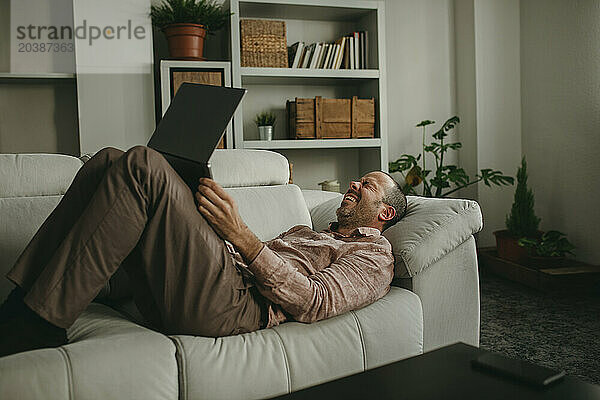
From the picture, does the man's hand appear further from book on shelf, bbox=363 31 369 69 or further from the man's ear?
book on shelf, bbox=363 31 369 69

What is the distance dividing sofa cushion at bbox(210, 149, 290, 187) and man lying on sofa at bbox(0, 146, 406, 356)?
671mm

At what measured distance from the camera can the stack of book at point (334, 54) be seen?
4.03 metres

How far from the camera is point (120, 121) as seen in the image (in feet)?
11.8

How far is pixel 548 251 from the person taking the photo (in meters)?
3.75

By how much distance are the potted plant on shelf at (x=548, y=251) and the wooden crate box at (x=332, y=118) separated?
1281 mm

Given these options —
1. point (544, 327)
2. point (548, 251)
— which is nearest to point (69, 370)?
point (544, 327)

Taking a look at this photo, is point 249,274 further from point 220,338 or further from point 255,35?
point 255,35

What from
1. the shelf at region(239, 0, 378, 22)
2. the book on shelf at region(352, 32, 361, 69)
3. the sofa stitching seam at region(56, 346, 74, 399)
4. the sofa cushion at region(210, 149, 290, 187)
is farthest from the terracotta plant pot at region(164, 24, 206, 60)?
the sofa stitching seam at region(56, 346, 74, 399)

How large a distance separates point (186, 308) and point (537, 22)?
3874 mm

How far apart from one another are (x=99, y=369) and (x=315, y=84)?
333cm

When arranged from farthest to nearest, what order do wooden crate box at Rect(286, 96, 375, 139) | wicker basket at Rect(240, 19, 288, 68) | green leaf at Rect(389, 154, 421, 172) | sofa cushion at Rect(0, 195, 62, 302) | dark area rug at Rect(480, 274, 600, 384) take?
green leaf at Rect(389, 154, 421, 172) < wooden crate box at Rect(286, 96, 375, 139) < wicker basket at Rect(240, 19, 288, 68) < dark area rug at Rect(480, 274, 600, 384) < sofa cushion at Rect(0, 195, 62, 302)

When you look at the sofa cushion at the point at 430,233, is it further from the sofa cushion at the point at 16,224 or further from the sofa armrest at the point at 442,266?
the sofa cushion at the point at 16,224

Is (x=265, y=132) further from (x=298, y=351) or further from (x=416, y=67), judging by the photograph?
(x=298, y=351)

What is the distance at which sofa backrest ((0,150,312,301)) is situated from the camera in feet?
6.33
